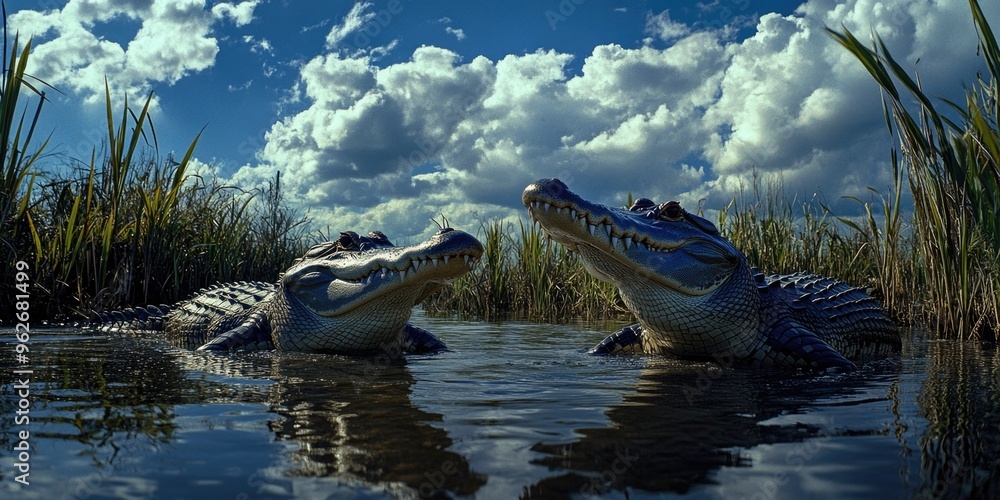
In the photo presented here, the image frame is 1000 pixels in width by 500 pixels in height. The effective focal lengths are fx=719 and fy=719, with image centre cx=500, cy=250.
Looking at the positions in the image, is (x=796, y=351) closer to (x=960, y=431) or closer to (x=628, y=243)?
(x=628, y=243)

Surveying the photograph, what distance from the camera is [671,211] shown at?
5.18 m

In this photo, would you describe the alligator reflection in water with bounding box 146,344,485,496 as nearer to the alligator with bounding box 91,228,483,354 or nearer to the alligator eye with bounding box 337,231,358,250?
the alligator with bounding box 91,228,483,354

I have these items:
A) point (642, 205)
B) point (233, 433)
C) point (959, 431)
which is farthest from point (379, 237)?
point (959, 431)

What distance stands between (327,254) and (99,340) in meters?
2.46

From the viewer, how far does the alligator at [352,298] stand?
4980mm

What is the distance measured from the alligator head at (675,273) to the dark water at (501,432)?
492 millimetres

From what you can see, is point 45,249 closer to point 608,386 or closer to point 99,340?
point 99,340

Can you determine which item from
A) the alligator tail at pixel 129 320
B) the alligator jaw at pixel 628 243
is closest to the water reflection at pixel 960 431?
the alligator jaw at pixel 628 243

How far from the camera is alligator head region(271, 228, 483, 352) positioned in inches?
195

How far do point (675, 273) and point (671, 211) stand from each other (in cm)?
56

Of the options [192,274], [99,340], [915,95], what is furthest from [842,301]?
[192,274]

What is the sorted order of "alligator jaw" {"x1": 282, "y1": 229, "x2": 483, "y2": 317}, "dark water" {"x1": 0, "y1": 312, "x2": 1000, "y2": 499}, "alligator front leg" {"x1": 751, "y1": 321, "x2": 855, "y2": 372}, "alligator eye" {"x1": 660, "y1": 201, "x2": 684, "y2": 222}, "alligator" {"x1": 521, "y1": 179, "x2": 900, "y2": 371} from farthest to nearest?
"alligator eye" {"x1": 660, "y1": 201, "x2": 684, "y2": 222}, "alligator jaw" {"x1": 282, "y1": 229, "x2": 483, "y2": 317}, "alligator front leg" {"x1": 751, "y1": 321, "x2": 855, "y2": 372}, "alligator" {"x1": 521, "y1": 179, "x2": 900, "y2": 371}, "dark water" {"x1": 0, "y1": 312, "x2": 1000, "y2": 499}

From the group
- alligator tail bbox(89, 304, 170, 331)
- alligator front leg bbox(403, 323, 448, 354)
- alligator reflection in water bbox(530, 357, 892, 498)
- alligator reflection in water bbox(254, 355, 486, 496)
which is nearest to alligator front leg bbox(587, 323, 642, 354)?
alligator front leg bbox(403, 323, 448, 354)

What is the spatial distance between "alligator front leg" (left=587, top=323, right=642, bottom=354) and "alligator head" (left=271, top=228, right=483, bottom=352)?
136 centimetres
